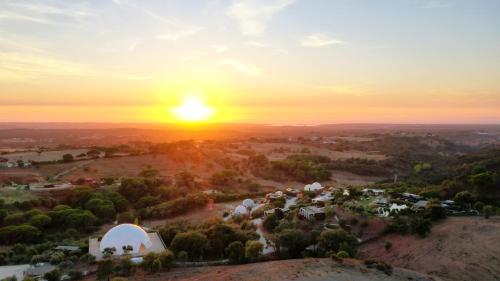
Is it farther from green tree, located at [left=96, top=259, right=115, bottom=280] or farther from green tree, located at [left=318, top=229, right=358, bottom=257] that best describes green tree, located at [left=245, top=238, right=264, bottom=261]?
green tree, located at [left=96, top=259, right=115, bottom=280]

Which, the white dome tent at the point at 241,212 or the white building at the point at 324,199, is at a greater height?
the white building at the point at 324,199

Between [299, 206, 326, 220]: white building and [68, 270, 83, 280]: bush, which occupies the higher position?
[299, 206, 326, 220]: white building

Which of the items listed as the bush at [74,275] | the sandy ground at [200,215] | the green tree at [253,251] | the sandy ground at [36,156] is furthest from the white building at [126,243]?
the sandy ground at [36,156]

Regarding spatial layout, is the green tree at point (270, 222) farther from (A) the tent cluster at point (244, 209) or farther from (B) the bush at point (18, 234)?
(B) the bush at point (18, 234)

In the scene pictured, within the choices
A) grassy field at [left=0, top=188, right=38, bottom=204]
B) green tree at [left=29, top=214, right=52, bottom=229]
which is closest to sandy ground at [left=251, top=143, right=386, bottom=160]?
grassy field at [left=0, top=188, right=38, bottom=204]

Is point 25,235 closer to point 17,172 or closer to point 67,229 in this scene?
point 67,229
